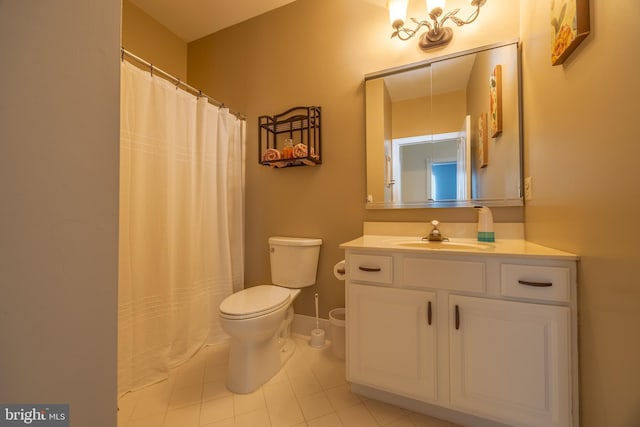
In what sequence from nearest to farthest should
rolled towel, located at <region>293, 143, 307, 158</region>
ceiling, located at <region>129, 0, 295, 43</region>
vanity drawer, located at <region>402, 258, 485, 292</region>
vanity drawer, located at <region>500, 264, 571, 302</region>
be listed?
vanity drawer, located at <region>500, 264, 571, 302</region>, vanity drawer, located at <region>402, 258, 485, 292</region>, rolled towel, located at <region>293, 143, 307, 158</region>, ceiling, located at <region>129, 0, 295, 43</region>

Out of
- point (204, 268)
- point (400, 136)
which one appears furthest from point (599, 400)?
point (204, 268)

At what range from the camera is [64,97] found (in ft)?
1.50

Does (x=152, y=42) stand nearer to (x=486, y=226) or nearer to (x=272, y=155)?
(x=272, y=155)

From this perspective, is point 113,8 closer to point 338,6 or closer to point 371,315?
point 371,315

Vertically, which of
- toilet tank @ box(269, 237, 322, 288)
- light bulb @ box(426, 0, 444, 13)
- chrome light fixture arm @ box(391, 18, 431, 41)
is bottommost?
toilet tank @ box(269, 237, 322, 288)

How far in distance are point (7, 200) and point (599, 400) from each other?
154 centimetres

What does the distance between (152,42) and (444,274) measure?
9.08ft

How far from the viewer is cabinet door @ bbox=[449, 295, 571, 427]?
902 millimetres

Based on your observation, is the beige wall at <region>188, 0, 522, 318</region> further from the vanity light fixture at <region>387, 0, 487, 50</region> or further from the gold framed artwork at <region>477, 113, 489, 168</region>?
the gold framed artwork at <region>477, 113, 489, 168</region>

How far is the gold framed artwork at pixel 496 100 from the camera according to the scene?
4.56 ft

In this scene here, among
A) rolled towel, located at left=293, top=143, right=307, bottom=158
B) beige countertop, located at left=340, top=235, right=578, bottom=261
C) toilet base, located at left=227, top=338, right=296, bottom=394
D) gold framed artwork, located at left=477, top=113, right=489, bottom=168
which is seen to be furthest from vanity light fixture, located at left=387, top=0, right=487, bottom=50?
toilet base, located at left=227, top=338, right=296, bottom=394

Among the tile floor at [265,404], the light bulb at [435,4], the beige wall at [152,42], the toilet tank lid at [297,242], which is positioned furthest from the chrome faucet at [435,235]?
the beige wall at [152,42]

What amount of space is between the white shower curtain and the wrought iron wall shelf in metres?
0.27

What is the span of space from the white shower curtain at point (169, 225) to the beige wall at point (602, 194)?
1.90 m
